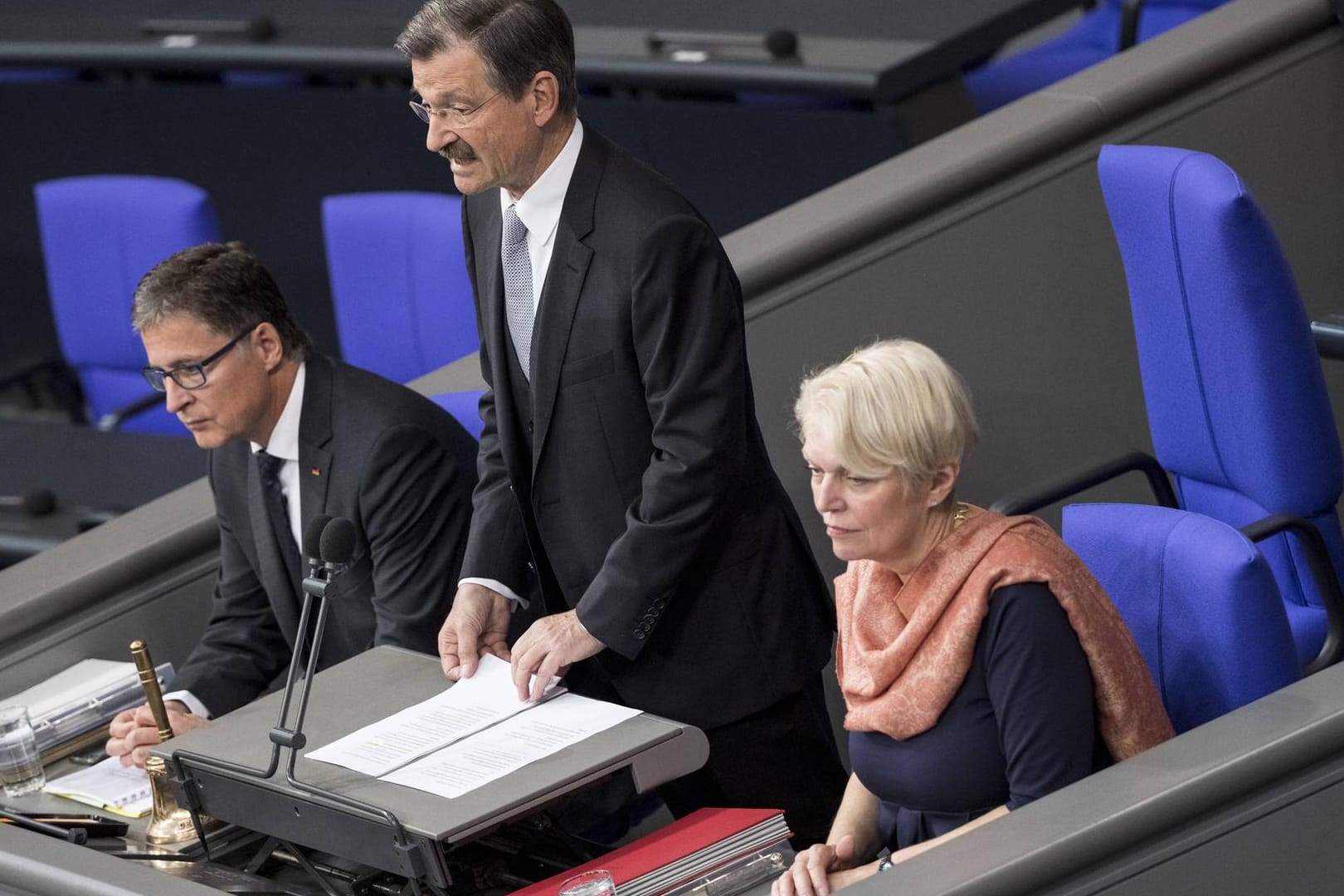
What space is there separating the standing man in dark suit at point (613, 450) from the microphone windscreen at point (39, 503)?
1.62m

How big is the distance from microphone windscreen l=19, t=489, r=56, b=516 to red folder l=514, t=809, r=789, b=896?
2104 mm

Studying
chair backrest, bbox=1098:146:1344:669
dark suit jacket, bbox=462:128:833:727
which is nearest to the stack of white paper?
dark suit jacket, bbox=462:128:833:727

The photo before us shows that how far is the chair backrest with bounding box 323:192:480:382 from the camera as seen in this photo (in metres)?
4.36

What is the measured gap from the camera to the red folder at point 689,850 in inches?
82.3

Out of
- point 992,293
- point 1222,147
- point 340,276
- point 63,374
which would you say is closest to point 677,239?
point 992,293

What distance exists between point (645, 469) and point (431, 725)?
402mm

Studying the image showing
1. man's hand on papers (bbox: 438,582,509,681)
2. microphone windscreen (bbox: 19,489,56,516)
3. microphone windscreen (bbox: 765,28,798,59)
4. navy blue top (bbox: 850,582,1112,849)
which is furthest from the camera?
microphone windscreen (bbox: 765,28,798,59)

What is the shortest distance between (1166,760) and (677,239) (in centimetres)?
80

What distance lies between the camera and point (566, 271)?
2.39 m

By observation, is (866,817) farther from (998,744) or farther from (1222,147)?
(1222,147)

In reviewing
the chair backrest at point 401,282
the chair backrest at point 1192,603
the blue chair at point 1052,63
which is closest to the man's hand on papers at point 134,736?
the chair backrest at point 1192,603

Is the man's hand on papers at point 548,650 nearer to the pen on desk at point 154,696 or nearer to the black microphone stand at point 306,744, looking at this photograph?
the black microphone stand at point 306,744

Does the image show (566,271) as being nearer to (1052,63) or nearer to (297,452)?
(297,452)

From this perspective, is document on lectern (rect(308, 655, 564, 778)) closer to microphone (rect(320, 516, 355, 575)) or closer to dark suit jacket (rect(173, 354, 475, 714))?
microphone (rect(320, 516, 355, 575))
